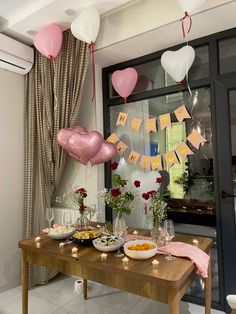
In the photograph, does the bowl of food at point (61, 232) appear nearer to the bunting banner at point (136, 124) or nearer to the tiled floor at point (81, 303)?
the tiled floor at point (81, 303)

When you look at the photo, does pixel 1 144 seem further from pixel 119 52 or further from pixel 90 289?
pixel 90 289

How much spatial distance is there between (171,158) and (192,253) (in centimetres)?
100

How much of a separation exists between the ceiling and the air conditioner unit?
121 mm

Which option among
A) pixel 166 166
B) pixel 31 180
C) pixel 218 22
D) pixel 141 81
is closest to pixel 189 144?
pixel 166 166

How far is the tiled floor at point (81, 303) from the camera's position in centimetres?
216

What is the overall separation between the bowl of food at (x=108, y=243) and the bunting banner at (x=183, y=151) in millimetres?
1007

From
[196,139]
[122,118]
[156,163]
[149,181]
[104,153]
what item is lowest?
[149,181]

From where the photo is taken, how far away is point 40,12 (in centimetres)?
220

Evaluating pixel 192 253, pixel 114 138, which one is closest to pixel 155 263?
pixel 192 253

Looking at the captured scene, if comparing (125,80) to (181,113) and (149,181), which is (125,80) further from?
(149,181)

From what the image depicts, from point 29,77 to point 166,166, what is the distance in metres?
1.80

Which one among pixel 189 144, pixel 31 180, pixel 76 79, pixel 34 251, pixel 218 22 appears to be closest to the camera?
pixel 34 251

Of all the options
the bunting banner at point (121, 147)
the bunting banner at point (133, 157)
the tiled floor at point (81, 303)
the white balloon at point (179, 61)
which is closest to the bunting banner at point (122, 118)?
the bunting banner at point (121, 147)

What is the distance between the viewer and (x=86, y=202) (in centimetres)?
272
